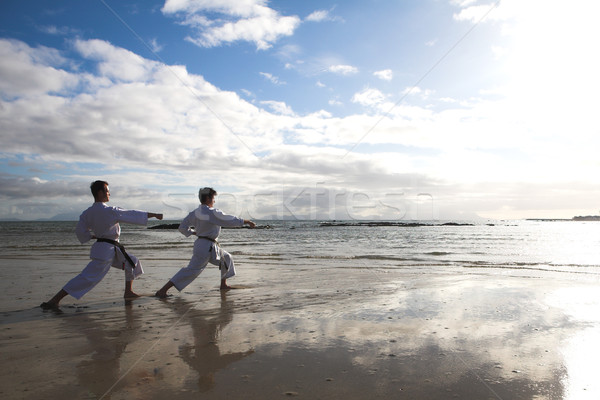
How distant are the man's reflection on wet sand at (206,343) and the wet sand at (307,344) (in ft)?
0.06

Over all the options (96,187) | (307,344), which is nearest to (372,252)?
(96,187)

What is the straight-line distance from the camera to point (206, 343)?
382 cm

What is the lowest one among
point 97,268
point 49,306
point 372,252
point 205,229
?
point 372,252

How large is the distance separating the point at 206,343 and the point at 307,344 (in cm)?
106

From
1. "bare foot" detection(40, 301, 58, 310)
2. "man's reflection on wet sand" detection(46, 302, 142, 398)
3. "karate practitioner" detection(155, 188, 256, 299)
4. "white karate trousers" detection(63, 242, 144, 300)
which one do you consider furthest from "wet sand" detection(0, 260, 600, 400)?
"karate practitioner" detection(155, 188, 256, 299)

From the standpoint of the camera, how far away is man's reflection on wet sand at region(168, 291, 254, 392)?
10.2 feet

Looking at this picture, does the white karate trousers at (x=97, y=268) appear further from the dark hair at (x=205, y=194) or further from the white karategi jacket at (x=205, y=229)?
the dark hair at (x=205, y=194)

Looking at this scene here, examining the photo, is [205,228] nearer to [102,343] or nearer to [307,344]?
[102,343]

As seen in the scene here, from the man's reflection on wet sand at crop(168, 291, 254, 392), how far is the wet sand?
2 cm

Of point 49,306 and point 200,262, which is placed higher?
point 200,262

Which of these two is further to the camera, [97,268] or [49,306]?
[97,268]

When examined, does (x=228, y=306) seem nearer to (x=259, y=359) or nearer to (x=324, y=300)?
(x=324, y=300)

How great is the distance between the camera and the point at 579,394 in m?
2.67

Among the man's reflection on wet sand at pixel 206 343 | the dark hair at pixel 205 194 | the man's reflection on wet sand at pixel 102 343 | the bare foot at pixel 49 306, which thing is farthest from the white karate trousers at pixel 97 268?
the dark hair at pixel 205 194
